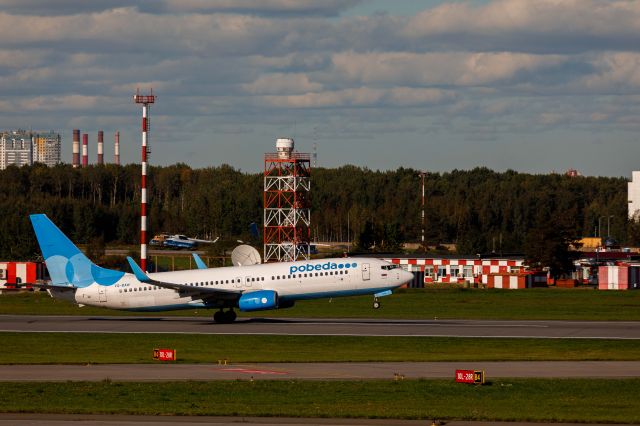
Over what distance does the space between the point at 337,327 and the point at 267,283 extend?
606 centimetres

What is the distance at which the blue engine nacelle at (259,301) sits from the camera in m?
63.2

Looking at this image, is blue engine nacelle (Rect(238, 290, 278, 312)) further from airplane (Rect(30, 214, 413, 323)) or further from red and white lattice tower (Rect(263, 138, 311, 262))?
red and white lattice tower (Rect(263, 138, 311, 262))

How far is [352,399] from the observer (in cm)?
3303

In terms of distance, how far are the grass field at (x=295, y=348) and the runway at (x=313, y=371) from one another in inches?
71.5

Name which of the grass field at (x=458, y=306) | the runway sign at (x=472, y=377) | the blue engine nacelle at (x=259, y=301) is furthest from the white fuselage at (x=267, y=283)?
the runway sign at (x=472, y=377)

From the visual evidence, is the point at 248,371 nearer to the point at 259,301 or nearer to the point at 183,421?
the point at 183,421

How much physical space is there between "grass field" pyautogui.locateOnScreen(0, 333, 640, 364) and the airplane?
873 cm

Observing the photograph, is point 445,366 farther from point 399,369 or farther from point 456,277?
point 456,277

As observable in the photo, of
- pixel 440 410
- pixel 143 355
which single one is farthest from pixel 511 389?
pixel 143 355

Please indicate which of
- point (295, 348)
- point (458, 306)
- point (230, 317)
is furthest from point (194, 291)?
point (458, 306)

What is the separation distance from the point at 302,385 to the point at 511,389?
6837 mm

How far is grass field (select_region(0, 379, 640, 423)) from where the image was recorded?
30562mm

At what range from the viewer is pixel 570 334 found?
55750 mm

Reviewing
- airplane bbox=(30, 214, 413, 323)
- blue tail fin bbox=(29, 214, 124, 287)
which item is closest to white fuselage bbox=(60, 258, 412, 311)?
airplane bbox=(30, 214, 413, 323)
